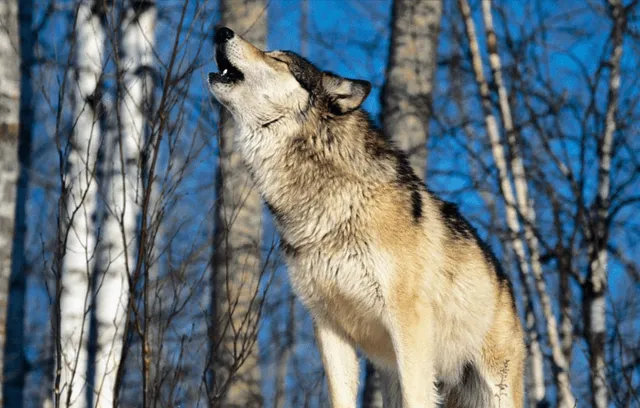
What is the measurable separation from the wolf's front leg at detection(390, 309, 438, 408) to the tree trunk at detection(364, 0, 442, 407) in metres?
2.95

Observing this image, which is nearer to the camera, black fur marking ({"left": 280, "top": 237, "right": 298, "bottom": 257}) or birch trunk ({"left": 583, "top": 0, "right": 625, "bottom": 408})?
black fur marking ({"left": 280, "top": 237, "right": 298, "bottom": 257})

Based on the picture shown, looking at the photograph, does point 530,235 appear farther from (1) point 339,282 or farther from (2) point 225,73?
(2) point 225,73

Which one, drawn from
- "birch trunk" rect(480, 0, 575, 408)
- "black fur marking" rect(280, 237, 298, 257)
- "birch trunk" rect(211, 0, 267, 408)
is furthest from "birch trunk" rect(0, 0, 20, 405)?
"birch trunk" rect(480, 0, 575, 408)

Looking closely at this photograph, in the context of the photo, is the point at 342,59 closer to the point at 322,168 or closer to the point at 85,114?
the point at 85,114

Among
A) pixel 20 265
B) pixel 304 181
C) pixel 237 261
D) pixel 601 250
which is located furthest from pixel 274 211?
pixel 20 265

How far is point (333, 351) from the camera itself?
412 centimetres

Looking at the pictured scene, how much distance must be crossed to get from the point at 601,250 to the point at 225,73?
3.39 m

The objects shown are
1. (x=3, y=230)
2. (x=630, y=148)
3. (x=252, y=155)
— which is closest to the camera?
(x=252, y=155)

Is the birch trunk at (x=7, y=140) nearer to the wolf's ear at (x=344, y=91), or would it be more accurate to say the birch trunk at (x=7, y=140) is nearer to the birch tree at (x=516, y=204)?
the wolf's ear at (x=344, y=91)

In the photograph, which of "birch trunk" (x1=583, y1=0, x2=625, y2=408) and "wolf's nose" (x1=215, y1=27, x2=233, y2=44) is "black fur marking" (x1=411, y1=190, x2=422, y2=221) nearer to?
"wolf's nose" (x1=215, y1=27, x2=233, y2=44)

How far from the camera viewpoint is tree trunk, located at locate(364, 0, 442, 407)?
6973 mm

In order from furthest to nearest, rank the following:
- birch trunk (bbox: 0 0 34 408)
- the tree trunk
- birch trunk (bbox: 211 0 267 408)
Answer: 1. birch trunk (bbox: 211 0 267 408)
2. birch trunk (bbox: 0 0 34 408)
3. the tree trunk

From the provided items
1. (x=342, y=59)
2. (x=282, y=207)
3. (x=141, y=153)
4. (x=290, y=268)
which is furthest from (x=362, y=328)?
(x=342, y=59)

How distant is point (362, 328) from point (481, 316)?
2.34ft
